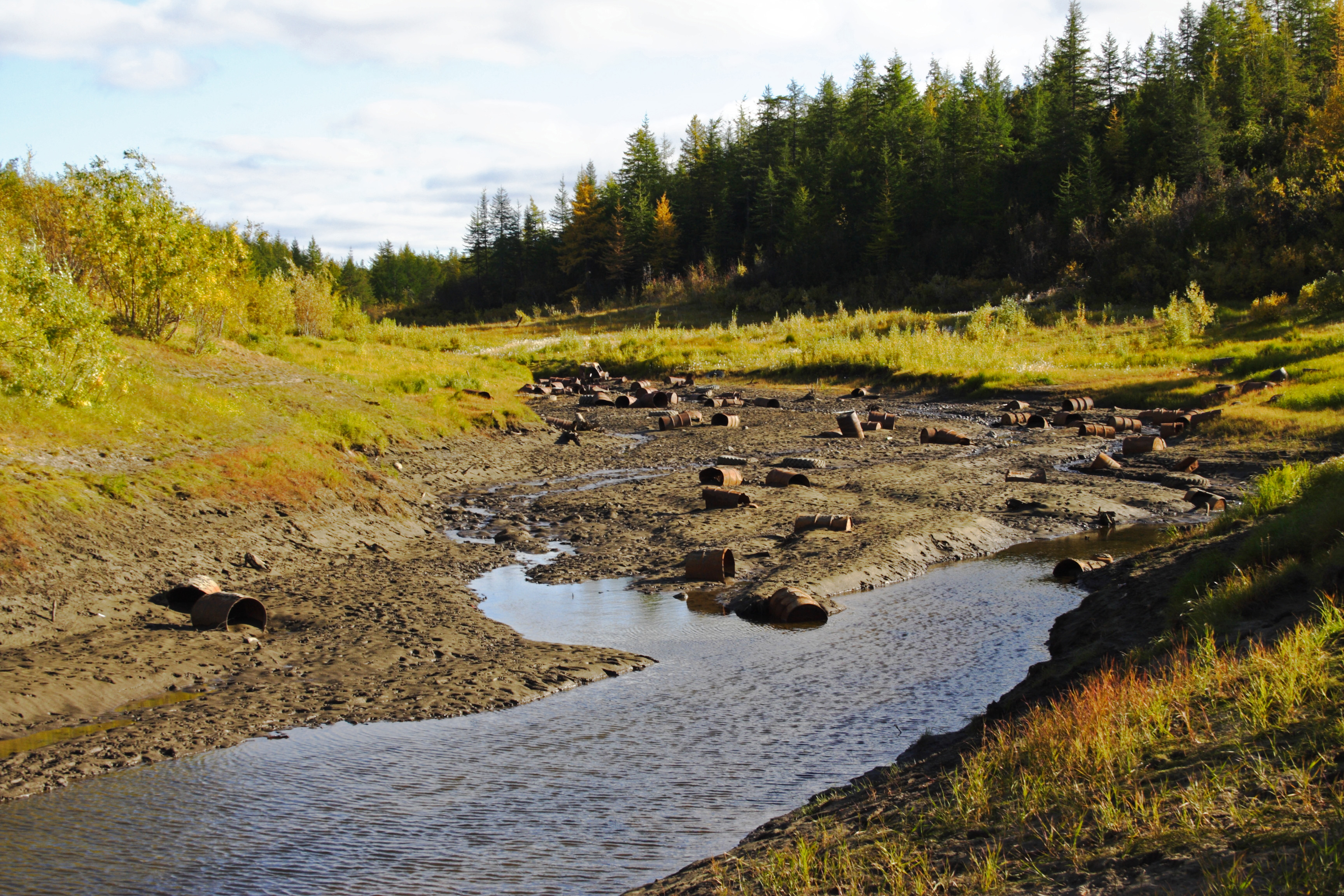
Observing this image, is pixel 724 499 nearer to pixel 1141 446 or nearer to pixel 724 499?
pixel 724 499

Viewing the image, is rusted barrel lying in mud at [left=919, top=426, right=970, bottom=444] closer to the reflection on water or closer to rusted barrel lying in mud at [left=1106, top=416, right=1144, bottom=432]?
rusted barrel lying in mud at [left=1106, top=416, right=1144, bottom=432]

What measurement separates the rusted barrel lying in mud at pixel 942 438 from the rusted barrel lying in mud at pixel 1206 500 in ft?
19.0

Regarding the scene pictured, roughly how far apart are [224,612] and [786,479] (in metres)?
8.32

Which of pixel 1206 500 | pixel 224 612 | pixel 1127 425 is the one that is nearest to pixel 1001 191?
pixel 1127 425

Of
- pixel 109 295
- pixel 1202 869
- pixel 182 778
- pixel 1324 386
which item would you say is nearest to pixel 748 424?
pixel 1324 386

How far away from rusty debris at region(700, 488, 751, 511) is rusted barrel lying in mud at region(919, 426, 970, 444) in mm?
7360

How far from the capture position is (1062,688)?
5855 millimetres

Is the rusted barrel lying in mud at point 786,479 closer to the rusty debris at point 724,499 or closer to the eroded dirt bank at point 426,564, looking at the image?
the eroded dirt bank at point 426,564

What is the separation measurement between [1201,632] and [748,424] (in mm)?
16539

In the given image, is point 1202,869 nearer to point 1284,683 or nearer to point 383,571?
point 1284,683

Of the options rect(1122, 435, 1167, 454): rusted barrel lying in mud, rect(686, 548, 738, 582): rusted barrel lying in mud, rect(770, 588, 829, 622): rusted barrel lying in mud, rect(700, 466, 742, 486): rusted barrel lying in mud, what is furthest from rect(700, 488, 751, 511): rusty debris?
rect(1122, 435, 1167, 454): rusted barrel lying in mud

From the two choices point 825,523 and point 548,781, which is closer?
point 548,781

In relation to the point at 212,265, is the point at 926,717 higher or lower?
lower

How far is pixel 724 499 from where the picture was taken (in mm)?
12688
